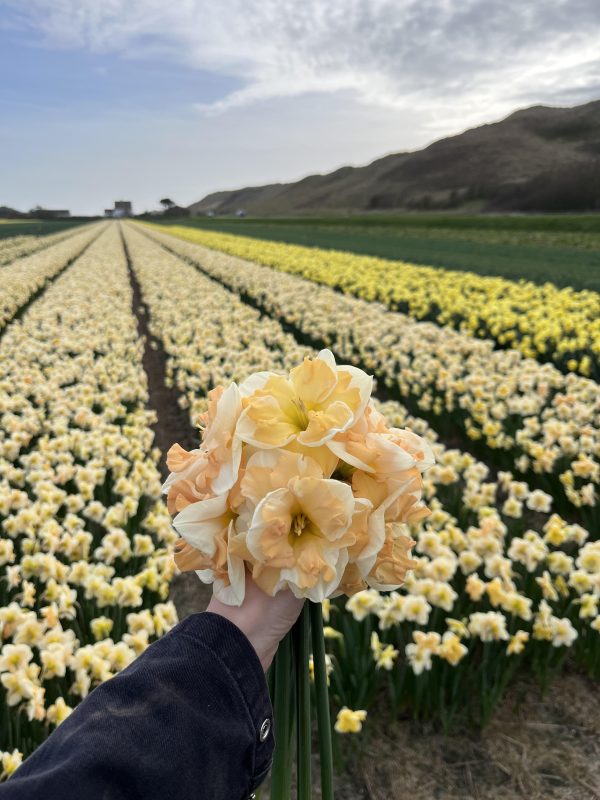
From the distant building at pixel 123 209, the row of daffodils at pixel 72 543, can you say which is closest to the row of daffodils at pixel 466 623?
the row of daffodils at pixel 72 543

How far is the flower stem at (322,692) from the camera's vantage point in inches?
44.1

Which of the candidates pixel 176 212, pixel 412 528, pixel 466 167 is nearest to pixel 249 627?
pixel 412 528

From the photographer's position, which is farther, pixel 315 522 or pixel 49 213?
pixel 49 213

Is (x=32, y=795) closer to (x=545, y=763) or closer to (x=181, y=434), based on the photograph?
(x=545, y=763)

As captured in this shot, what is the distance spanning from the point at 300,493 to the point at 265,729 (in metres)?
0.39

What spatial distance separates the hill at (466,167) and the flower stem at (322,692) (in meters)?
88.8

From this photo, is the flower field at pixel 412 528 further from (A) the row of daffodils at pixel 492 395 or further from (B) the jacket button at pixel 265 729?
(B) the jacket button at pixel 265 729

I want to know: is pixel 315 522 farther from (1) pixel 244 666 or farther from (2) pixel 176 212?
(2) pixel 176 212

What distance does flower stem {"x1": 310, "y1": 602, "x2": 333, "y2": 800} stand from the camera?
1.12 metres

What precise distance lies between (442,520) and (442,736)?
1.11 metres

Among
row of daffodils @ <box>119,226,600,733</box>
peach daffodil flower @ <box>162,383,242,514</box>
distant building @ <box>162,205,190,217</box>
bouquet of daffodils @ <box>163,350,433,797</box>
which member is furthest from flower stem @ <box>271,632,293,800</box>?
distant building @ <box>162,205,190,217</box>

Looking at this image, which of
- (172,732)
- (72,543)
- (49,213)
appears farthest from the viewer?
(49,213)

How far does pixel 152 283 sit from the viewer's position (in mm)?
15117

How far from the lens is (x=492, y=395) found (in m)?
5.66
